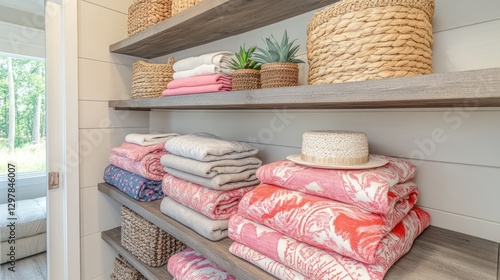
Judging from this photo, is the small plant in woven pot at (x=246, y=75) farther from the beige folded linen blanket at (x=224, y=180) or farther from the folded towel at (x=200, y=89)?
the beige folded linen blanket at (x=224, y=180)

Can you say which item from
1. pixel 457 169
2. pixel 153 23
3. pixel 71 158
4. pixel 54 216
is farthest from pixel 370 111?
pixel 54 216

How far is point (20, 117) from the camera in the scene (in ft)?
3.43

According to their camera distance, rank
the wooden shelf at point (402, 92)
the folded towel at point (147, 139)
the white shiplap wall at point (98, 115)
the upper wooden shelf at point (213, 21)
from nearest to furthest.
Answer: the wooden shelf at point (402, 92) → the upper wooden shelf at point (213, 21) → the folded towel at point (147, 139) → the white shiplap wall at point (98, 115)

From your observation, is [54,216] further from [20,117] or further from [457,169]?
[457,169]

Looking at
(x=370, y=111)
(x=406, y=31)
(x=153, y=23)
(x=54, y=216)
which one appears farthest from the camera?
(x=54, y=216)

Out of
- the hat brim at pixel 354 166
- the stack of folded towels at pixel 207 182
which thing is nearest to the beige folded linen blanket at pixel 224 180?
the stack of folded towels at pixel 207 182

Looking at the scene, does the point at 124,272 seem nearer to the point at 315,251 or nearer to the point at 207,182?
the point at 207,182

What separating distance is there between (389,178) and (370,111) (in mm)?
266

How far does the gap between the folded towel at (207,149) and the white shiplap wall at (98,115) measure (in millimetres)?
591

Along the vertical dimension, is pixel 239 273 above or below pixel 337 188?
below

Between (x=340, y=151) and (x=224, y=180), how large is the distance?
1.12 feet

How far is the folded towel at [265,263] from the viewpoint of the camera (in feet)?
1.70

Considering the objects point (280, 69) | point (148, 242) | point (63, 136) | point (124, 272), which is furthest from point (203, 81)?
point (124, 272)

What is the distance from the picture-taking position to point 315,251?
49 centimetres
